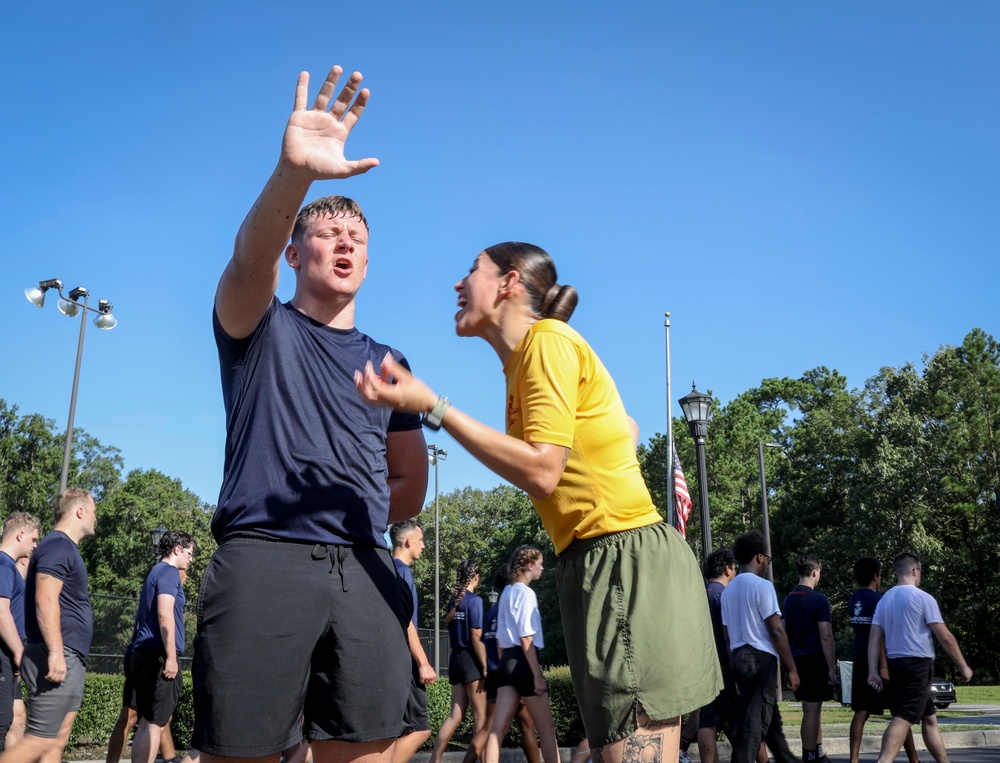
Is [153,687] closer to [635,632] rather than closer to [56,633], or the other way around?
[56,633]

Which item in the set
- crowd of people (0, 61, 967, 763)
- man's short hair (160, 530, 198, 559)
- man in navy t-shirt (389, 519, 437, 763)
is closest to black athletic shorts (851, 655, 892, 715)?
man in navy t-shirt (389, 519, 437, 763)

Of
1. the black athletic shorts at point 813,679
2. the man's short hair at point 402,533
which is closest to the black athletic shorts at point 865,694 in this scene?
the black athletic shorts at point 813,679

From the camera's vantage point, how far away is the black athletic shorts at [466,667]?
9539 mm

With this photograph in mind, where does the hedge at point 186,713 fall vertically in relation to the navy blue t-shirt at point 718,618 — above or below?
below

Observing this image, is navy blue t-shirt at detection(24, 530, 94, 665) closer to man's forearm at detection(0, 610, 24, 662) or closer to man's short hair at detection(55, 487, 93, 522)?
man's short hair at detection(55, 487, 93, 522)

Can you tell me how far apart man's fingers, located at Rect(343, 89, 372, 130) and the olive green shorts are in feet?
4.51

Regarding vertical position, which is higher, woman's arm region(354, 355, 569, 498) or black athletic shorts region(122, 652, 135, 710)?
woman's arm region(354, 355, 569, 498)

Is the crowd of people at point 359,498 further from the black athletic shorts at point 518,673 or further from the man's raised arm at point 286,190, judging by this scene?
the black athletic shorts at point 518,673

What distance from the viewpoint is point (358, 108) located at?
266 centimetres

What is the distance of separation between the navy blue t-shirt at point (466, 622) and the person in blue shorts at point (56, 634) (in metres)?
4.03

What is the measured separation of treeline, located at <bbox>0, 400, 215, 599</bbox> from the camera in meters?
53.6

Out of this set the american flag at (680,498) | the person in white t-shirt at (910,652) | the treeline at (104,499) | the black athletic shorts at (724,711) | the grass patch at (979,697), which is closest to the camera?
the black athletic shorts at (724,711)

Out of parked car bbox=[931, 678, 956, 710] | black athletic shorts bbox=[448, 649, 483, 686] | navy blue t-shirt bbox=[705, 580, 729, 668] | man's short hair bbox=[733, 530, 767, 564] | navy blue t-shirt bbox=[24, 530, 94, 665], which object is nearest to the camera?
navy blue t-shirt bbox=[24, 530, 94, 665]

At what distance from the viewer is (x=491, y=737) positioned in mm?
8227
